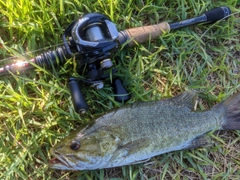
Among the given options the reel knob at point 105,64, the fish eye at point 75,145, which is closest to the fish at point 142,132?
the fish eye at point 75,145

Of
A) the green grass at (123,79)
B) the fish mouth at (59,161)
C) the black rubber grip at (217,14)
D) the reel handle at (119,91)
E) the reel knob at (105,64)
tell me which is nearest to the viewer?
the fish mouth at (59,161)

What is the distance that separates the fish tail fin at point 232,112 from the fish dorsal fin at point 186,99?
1.04ft

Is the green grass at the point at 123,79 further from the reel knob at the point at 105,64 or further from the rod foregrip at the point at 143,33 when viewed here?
the reel knob at the point at 105,64

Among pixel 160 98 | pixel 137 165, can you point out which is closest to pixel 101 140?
pixel 137 165

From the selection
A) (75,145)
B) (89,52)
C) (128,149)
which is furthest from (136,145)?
(89,52)

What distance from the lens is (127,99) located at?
11.3ft

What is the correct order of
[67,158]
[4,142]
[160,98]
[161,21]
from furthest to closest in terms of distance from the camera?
[161,21]
[160,98]
[4,142]
[67,158]

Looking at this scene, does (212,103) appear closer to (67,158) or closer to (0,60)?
(67,158)

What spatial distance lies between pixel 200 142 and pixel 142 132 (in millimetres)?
704

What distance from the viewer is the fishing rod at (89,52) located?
9.90ft

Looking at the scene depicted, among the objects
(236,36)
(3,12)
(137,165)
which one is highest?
(3,12)

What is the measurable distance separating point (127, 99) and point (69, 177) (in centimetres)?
99

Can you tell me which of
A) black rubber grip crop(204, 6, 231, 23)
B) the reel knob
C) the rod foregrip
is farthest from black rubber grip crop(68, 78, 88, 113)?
Answer: black rubber grip crop(204, 6, 231, 23)

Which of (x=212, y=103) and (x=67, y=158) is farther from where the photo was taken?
(x=212, y=103)
